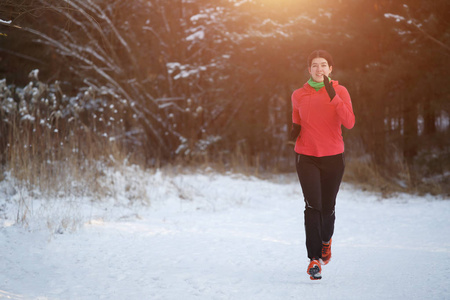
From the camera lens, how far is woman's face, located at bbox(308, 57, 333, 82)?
415 cm

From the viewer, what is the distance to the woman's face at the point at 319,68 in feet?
13.6

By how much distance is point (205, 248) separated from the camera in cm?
532

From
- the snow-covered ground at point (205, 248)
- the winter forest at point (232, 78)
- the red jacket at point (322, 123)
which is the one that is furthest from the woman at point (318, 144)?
the winter forest at point (232, 78)

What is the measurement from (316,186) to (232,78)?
11.3 metres

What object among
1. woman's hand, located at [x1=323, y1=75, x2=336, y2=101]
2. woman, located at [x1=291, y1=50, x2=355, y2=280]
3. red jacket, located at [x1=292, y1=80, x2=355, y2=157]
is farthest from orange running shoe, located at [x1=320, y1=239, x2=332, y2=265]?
woman's hand, located at [x1=323, y1=75, x2=336, y2=101]

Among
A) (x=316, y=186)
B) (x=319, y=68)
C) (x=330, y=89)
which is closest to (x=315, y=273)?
(x=316, y=186)

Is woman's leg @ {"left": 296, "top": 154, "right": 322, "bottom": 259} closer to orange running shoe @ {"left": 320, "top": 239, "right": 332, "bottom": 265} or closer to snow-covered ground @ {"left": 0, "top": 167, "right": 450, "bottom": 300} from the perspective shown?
orange running shoe @ {"left": 320, "top": 239, "right": 332, "bottom": 265}

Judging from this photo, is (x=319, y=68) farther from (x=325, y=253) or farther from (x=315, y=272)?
→ (x=315, y=272)

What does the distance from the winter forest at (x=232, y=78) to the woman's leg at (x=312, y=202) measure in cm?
508

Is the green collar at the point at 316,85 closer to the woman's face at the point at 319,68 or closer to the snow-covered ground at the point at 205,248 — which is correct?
the woman's face at the point at 319,68

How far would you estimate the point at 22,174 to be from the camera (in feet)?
24.5

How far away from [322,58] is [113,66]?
11.2 meters

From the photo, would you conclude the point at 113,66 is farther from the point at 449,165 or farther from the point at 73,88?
the point at 449,165

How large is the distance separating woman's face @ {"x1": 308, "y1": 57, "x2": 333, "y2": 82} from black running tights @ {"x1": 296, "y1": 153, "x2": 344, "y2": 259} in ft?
2.36
